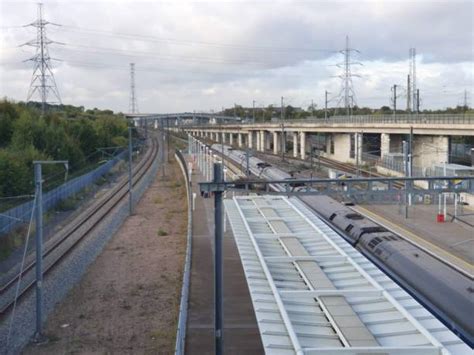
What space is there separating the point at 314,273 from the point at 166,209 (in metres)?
24.0

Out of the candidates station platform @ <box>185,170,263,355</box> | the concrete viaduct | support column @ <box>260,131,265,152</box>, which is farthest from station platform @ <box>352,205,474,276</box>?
support column @ <box>260,131,265,152</box>

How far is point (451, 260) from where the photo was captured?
2033cm

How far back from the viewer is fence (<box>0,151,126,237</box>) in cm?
2231

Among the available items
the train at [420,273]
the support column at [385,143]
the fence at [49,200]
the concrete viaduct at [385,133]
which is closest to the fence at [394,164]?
the concrete viaduct at [385,133]

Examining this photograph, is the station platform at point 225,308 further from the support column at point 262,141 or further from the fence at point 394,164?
the support column at point 262,141

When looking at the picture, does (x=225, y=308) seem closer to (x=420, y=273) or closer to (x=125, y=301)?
(x=125, y=301)

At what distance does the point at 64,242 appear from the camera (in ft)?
78.6

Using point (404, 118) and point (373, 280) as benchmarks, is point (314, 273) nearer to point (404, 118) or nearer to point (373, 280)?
point (373, 280)

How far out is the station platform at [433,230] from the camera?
21.1m

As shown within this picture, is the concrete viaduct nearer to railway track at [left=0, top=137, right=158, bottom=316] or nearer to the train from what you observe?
railway track at [left=0, top=137, right=158, bottom=316]

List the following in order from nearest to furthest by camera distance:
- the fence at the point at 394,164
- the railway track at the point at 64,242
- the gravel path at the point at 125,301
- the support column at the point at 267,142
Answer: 1. the gravel path at the point at 125,301
2. the railway track at the point at 64,242
3. the fence at the point at 394,164
4. the support column at the point at 267,142

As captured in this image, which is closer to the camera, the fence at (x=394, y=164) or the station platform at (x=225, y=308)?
the station platform at (x=225, y=308)

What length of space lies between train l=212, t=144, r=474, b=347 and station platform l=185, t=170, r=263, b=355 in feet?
11.5

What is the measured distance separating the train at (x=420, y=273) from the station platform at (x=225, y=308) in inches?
138
